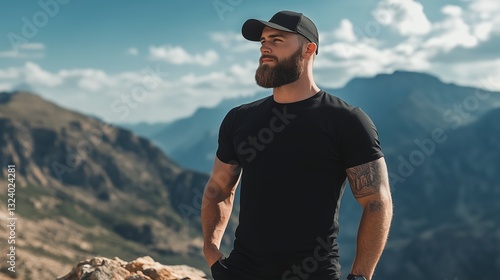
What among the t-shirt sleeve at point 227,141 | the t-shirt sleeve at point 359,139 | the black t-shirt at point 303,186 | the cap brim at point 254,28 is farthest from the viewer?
the t-shirt sleeve at point 227,141

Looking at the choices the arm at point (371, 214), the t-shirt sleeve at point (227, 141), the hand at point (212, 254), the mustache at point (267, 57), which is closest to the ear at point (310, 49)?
the mustache at point (267, 57)

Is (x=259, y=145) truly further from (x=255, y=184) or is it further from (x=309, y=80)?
(x=309, y=80)

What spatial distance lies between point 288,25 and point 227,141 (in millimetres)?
1839

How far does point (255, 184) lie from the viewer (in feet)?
22.3

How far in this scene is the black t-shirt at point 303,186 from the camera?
21.0ft

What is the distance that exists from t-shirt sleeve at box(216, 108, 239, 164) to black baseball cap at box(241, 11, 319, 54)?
3.86 ft

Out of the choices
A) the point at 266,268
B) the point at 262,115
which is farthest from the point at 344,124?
the point at 266,268

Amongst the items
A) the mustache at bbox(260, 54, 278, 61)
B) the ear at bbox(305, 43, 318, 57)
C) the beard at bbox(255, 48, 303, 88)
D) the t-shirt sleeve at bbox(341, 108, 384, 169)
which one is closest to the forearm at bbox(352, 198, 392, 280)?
the t-shirt sleeve at bbox(341, 108, 384, 169)

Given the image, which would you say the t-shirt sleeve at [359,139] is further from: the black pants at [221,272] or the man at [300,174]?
the black pants at [221,272]

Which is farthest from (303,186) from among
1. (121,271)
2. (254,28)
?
(121,271)

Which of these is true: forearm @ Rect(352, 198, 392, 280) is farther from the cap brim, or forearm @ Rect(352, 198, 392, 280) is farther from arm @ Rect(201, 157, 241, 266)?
the cap brim

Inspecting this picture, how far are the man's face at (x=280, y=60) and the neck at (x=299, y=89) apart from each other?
0.07m

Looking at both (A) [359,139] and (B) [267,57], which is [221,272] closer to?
(A) [359,139]

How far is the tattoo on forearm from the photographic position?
251 inches
